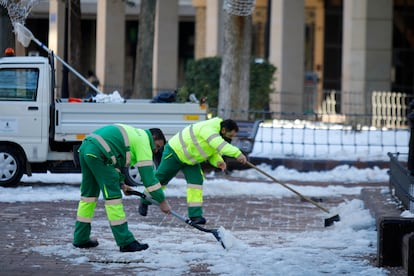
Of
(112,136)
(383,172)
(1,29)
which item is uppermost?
(1,29)

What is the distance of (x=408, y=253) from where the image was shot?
9.28m

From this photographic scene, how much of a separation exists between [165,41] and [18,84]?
19.5 meters

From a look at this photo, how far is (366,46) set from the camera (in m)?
29.8

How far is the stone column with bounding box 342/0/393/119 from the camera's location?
29.9 meters

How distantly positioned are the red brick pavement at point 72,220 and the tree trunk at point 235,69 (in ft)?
19.1

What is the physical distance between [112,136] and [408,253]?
3.24 meters

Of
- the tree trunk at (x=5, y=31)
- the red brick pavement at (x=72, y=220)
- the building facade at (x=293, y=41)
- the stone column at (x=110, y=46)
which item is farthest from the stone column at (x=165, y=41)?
the red brick pavement at (x=72, y=220)

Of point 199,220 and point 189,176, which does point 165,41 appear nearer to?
point 189,176

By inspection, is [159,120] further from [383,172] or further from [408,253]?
[408,253]

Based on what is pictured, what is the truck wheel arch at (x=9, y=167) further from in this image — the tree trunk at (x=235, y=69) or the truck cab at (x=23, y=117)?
the tree trunk at (x=235, y=69)

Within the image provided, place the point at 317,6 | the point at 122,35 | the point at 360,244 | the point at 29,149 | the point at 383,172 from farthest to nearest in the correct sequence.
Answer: the point at 317,6
the point at 122,35
the point at 383,172
the point at 29,149
the point at 360,244

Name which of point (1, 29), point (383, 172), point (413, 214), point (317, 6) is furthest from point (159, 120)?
point (317, 6)

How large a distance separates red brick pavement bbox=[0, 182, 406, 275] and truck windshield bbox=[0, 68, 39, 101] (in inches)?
82.7

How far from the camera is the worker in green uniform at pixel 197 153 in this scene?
12969mm
